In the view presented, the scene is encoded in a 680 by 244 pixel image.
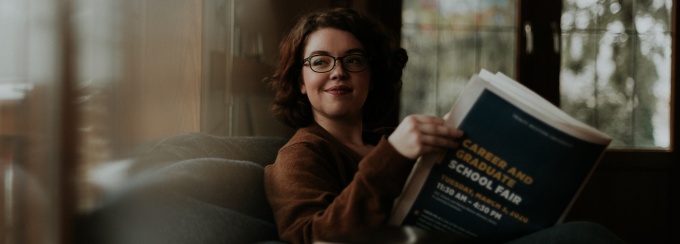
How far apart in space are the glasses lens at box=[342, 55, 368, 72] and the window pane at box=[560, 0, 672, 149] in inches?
79.5

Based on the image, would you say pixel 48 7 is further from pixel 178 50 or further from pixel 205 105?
pixel 205 105

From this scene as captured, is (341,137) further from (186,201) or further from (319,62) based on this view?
(186,201)

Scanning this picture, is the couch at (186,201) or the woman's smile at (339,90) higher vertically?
the woman's smile at (339,90)

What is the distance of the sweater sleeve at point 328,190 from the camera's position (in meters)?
1.06

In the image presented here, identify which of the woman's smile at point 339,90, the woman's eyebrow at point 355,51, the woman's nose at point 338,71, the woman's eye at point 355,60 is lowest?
the woman's smile at point 339,90

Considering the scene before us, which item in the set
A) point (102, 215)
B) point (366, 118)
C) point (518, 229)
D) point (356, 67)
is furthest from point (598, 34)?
point (102, 215)

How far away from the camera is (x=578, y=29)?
3203mm

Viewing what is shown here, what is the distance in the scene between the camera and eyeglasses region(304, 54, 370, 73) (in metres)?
1.37

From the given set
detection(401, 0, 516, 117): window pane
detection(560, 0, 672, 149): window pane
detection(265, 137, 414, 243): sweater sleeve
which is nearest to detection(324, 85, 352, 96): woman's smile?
detection(265, 137, 414, 243): sweater sleeve

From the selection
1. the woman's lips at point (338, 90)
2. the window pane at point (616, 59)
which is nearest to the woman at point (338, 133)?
the woman's lips at point (338, 90)

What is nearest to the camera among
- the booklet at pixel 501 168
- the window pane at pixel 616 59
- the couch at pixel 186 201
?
the couch at pixel 186 201

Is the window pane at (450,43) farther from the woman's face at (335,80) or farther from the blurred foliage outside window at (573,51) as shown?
the woman's face at (335,80)

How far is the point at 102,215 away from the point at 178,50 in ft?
0.87

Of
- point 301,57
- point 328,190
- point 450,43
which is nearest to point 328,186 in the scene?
point 328,190
